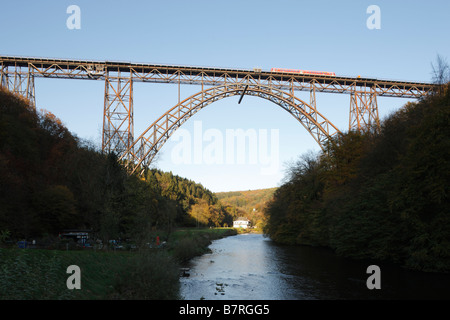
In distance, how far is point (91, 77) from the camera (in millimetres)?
30609

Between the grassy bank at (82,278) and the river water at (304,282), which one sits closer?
the grassy bank at (82,278)

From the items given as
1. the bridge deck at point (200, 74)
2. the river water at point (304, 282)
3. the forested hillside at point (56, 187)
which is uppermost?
the bridge deck at point (200, 74)

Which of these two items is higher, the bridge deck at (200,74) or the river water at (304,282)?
the bridge deck at (200,74)

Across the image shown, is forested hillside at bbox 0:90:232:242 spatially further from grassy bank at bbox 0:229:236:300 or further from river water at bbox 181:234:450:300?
grassy bank at bbox 0:229:236:300

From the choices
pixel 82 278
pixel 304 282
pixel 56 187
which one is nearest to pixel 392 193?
pixel 304 282

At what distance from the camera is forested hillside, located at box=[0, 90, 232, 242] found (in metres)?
20.5

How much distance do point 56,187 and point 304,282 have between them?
21.4 meters

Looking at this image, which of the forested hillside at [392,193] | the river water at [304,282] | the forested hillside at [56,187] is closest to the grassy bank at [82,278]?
the river water at [304,282]

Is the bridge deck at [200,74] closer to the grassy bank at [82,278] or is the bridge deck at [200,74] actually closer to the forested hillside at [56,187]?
the forested hillside at [56,187]

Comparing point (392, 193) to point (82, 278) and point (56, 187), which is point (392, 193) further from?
point (56, 187)

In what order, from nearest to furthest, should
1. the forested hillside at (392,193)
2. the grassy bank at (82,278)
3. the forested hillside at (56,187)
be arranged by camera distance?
the grassy bank at (82,278), the forested hillside at (392,193), the forested hillside at (56,187)

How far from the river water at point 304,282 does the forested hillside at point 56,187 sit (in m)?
4.23

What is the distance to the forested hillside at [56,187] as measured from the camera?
67.1 feet
